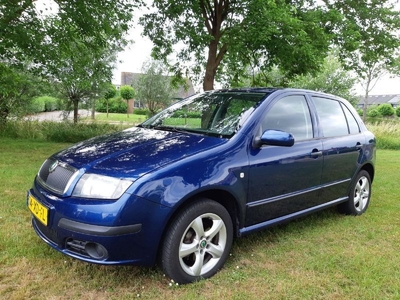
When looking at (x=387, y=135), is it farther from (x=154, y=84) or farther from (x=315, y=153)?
(x=154, y=84)

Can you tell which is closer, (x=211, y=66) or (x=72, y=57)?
(x=211, y=66)

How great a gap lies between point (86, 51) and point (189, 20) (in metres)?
3.38

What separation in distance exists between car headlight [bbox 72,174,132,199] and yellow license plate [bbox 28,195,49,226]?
32 centimetres

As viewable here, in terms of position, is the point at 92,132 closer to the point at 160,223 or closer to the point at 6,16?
the point at 6,16

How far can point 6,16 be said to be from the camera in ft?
24.6

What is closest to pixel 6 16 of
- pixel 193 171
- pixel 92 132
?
pixel 92 132

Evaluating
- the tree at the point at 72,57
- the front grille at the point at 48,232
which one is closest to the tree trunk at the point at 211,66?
the tree at the point at 72,57

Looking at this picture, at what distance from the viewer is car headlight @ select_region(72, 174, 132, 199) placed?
2.31 m

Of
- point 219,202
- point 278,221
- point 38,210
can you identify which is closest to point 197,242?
point 219,202

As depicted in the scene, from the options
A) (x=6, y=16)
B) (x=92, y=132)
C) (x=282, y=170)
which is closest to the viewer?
(x=282, y=170)

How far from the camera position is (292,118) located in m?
3.50

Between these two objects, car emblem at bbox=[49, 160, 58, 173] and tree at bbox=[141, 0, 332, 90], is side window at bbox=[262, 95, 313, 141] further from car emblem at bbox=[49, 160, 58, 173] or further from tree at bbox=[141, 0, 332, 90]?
tree at bbox=[141, 0, 332, 90]

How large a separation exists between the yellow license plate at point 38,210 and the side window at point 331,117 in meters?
2.91

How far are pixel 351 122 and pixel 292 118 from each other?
1.36m
